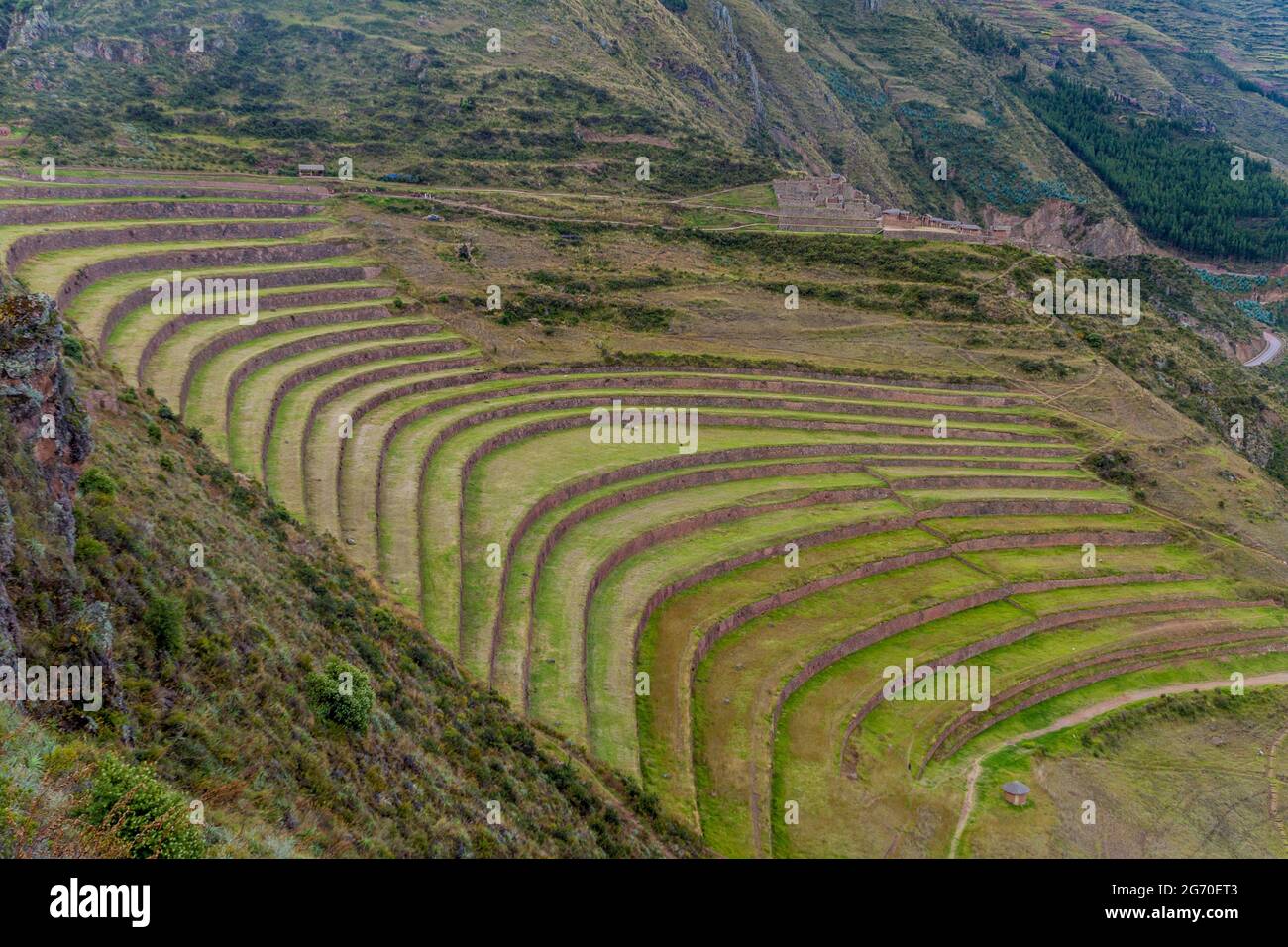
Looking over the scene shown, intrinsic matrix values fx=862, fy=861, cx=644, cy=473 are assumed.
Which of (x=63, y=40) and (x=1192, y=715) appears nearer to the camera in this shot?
(x=1192, y=715)

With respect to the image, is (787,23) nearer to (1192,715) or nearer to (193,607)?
(1192,715)

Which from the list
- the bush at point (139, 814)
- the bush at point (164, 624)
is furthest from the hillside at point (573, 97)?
the bush at point (139, 814)

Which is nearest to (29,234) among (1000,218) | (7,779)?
(7,779)

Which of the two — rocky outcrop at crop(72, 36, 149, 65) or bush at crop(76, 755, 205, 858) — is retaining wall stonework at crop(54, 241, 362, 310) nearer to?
bush at crop(76, 755, 205, 858)

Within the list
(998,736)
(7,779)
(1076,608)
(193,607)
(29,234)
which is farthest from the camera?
(1076,608)

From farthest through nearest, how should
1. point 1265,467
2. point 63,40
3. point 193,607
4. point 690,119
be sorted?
1. point 690,119
2. point 63,40
3. point 1265,467
4. point 193,607
